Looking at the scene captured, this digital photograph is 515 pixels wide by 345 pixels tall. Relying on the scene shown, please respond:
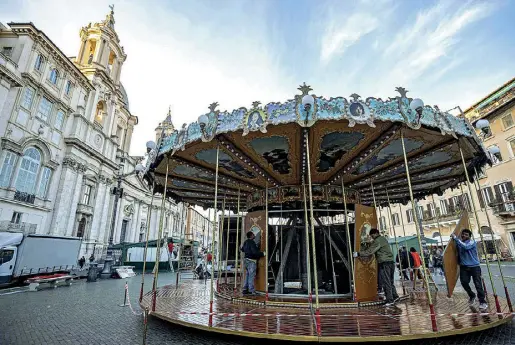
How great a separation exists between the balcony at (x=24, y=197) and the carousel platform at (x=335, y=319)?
23.2m

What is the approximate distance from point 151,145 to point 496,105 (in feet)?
104

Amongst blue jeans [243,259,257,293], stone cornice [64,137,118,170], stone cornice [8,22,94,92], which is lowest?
blue jeans [243,259,257,293]

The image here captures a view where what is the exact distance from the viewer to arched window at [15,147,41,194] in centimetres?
2461

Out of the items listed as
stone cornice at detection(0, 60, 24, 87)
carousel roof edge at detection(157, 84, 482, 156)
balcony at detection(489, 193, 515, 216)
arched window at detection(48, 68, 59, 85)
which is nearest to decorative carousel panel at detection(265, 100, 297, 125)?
carousel roof edge at detection(157, 84, 482, 156)

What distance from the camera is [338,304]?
7309mm

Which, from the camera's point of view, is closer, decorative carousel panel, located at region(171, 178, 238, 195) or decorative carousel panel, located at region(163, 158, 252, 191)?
decorative carousel panel, located at region(163, 158, 252, 191)

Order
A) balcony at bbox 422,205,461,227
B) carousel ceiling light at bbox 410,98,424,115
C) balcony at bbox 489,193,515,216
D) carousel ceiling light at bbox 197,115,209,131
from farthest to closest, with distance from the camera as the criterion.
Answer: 1. balcony at bbox 422,205,461,227
2. balcony at bbox 489,193,515,216
3. carousel ceiling light at bbox 197,115,209,131
4. carousel ceiling light at bbox 410,98,424,115

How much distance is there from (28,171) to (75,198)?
5.75 m

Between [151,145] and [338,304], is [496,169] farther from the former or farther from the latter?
[151,145]

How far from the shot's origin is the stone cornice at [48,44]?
1034 inches

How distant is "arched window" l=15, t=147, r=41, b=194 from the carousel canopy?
2010 centimetres

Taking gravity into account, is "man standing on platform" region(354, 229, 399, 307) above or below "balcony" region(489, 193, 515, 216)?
below

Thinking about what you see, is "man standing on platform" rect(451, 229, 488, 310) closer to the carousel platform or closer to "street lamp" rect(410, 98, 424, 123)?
the carousel platform

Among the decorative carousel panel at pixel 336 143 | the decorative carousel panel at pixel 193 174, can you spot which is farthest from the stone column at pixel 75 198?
the decorative carousel panel at pixel 336 143
